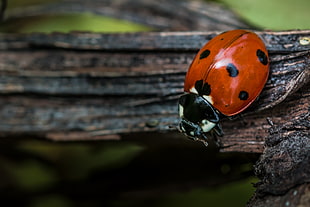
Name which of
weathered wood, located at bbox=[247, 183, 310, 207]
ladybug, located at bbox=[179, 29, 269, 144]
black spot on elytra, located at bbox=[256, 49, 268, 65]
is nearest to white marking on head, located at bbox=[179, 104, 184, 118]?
ladybug, located at bbox=[179, 29, 269, 144]

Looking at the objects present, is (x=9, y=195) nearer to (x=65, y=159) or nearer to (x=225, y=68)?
(x=65, y=159)

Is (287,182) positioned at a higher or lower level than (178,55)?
lower

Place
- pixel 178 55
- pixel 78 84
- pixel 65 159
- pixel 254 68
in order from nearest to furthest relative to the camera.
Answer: pixel 254 68 < pixel 178 55 < pixel 78 84 < pixel 65 159

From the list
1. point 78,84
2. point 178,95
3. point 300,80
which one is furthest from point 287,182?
point 78,84

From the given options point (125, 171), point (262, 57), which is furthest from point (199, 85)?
point (125, 171)

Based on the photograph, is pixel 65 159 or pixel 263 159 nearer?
pixel 263 159

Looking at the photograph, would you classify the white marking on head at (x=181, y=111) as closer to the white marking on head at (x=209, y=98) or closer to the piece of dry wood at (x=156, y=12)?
the white marking on head at (x=209, y=98)

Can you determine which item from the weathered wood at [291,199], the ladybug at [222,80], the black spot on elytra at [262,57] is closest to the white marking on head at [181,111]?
the ladybug at [222,80]

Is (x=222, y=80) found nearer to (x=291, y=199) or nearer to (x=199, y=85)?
(x=199, y=85)
